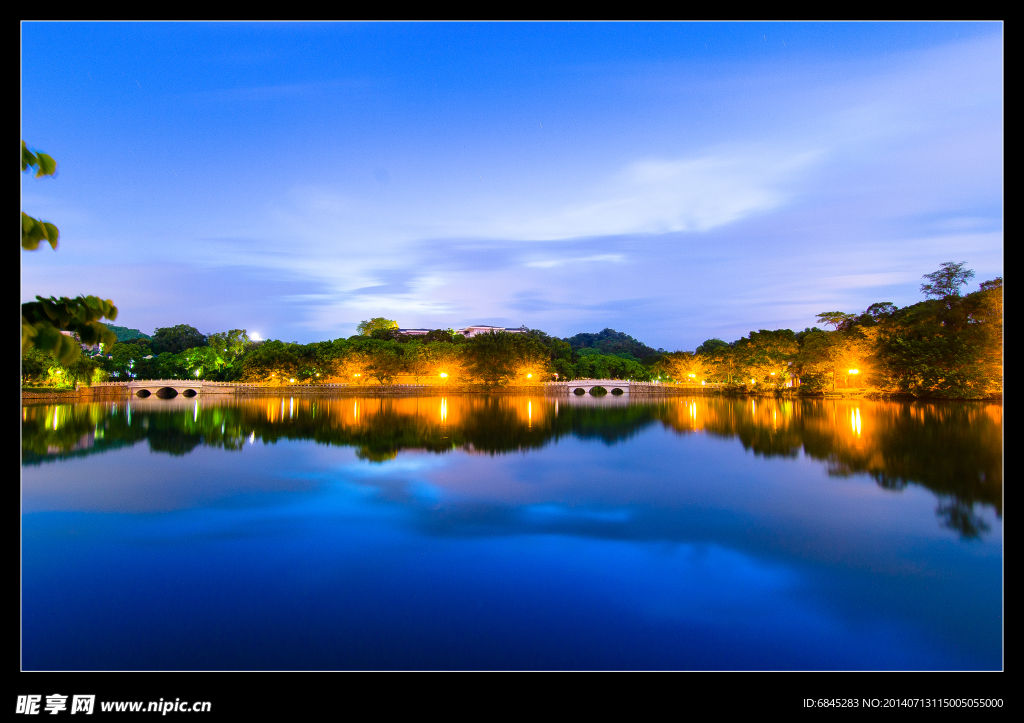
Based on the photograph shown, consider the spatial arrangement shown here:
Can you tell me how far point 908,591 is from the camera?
18.2ft

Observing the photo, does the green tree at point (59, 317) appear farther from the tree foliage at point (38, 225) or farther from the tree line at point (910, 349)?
the tree line at point (910, 349)

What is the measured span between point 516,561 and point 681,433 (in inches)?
591

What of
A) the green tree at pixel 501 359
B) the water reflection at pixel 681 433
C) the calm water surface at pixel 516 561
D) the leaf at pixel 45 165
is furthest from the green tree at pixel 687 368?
the leaf at pixel 45 165

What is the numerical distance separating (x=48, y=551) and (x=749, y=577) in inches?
347

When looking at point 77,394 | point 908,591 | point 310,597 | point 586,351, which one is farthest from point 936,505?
point 586,351

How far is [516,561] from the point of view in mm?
6371

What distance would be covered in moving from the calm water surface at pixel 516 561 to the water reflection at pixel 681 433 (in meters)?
0.19

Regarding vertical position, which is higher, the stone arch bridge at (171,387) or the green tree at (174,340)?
the green tree at (174,340)

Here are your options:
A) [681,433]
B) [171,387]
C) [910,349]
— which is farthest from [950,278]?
[171,387]

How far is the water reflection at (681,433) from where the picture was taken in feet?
36.4

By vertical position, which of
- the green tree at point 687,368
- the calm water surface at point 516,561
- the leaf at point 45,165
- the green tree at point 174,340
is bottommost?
the calm water surface at point 516,561

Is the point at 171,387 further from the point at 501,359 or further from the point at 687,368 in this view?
the point at 687,368
